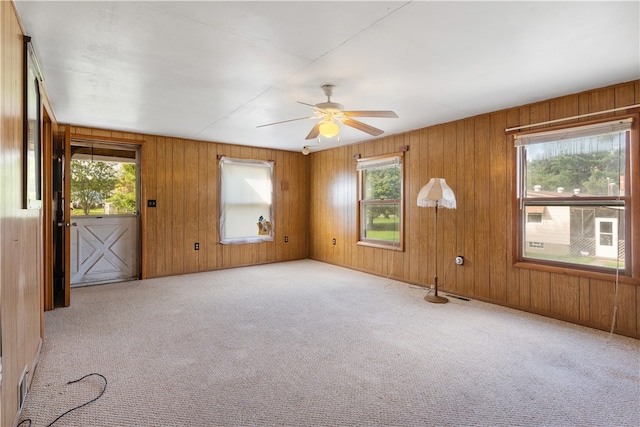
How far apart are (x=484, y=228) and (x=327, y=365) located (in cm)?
269

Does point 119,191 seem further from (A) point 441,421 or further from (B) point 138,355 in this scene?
(A) point 441,421

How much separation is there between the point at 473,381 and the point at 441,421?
54 cm

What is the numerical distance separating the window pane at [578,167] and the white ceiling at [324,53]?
20.8 inches

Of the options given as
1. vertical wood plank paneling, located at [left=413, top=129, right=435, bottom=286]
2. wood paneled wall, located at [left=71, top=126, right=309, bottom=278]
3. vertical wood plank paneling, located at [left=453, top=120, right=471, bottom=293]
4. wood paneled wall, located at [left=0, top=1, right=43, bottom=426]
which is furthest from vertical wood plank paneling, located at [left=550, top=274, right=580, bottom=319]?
wood paneled wall, located at [left=71, top=126, right=309, bottom=278]

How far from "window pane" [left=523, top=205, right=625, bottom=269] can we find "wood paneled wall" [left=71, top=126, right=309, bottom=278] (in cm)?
441

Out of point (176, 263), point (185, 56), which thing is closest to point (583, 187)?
point (185, 56)

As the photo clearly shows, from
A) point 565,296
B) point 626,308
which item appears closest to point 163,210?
point 565,296

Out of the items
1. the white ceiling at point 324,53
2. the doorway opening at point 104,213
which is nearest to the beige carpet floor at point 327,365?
the doorway opening at point 104,213

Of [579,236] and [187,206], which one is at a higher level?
[187,206]

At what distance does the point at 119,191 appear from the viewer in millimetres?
5172

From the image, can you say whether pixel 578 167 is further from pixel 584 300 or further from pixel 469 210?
pixel 584 300

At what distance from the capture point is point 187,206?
5574 millimetres

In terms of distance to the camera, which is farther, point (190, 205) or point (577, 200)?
point (190, 205)

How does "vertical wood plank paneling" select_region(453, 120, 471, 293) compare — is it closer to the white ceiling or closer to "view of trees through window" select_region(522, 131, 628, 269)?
the white ceiling
